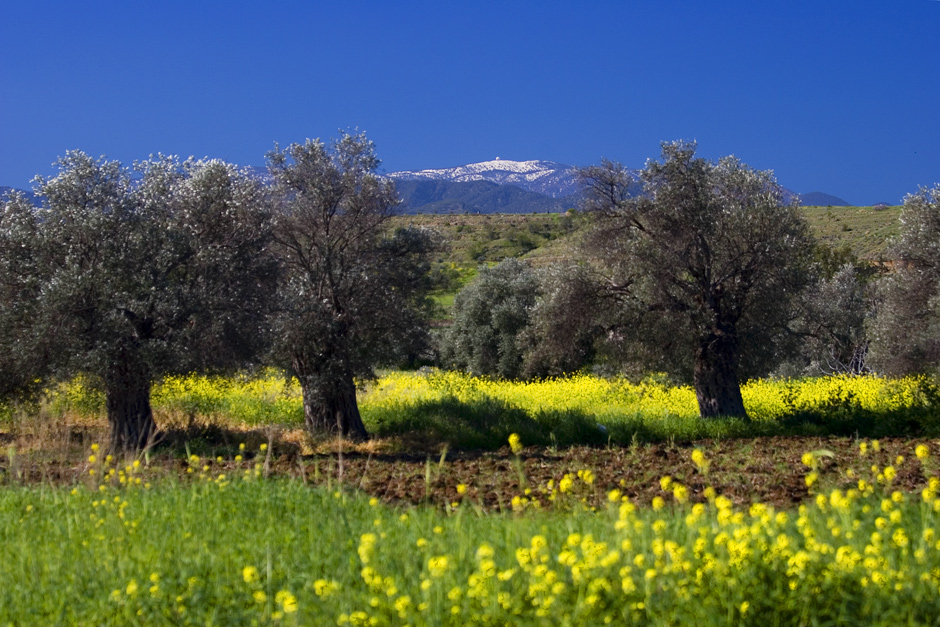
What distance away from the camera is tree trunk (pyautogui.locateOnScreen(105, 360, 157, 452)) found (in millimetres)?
14656

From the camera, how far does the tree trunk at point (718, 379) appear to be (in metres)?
18.1

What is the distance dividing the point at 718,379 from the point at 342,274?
8.52 metres

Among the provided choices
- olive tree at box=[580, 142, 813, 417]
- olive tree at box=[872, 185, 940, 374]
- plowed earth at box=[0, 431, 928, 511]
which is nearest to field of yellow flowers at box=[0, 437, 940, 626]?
Answer: plowed earth at box=[0, 431, 928, 511]

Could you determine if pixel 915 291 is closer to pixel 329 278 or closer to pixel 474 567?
pixel 329 278

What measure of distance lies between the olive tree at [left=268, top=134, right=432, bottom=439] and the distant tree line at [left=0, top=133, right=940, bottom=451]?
0.04 m

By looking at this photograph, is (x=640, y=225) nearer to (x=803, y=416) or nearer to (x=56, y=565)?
(x=803, y=416)

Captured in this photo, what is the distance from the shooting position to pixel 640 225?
18250mm

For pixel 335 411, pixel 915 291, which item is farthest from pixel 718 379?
pixel 335 411

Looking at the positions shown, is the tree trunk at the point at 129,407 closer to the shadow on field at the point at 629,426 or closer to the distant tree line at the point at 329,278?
the distant tree line at the point at 329,278

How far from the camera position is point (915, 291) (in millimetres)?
21391

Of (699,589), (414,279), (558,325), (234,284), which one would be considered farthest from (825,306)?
(699,589)

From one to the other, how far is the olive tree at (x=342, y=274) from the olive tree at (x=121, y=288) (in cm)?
142

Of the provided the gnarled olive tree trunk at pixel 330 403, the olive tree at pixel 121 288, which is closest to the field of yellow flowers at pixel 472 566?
the olive tree at pixel 121 288

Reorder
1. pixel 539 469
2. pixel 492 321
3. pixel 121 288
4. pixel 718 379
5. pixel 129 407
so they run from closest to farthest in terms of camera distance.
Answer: pixel 539 469 → pixel 121 288 → pixel 129 407 → pixel 718 379 → pixel 492 321
